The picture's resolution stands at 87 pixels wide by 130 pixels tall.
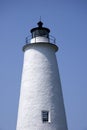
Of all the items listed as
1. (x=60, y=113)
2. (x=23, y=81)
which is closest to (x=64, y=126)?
(x=60, y=113)

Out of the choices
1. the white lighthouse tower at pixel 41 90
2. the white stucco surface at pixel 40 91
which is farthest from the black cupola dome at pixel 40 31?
the white stucco surface at pixel 40 91

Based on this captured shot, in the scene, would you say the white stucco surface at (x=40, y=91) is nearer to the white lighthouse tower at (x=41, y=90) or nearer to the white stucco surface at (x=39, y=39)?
the white lighthouse tower at (x=41, y=90)

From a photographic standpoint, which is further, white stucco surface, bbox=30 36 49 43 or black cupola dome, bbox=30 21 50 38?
black cupola dome, bbox=30 21 50 38

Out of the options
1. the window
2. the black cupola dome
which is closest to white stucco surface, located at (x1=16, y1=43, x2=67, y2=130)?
the window

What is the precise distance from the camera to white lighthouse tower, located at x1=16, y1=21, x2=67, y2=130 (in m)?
14.7

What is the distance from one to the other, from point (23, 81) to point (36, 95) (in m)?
1.52

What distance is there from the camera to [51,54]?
1612cm

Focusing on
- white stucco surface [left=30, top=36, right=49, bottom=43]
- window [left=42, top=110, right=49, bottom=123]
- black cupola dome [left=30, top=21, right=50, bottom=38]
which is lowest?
window [left=42, top=110, right=49, bottom=123]

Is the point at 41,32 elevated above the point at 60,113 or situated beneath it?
elevated above

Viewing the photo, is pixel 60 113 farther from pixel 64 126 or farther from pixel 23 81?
pixel 23 81

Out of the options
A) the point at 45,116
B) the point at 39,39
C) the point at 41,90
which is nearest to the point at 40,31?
the point at 39,39

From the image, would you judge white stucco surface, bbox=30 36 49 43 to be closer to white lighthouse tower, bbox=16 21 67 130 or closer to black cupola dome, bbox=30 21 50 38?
white lighthouse tower, bbox=16 21 67 130

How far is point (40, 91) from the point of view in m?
15.0

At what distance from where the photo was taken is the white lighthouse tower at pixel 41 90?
48.3 ft
